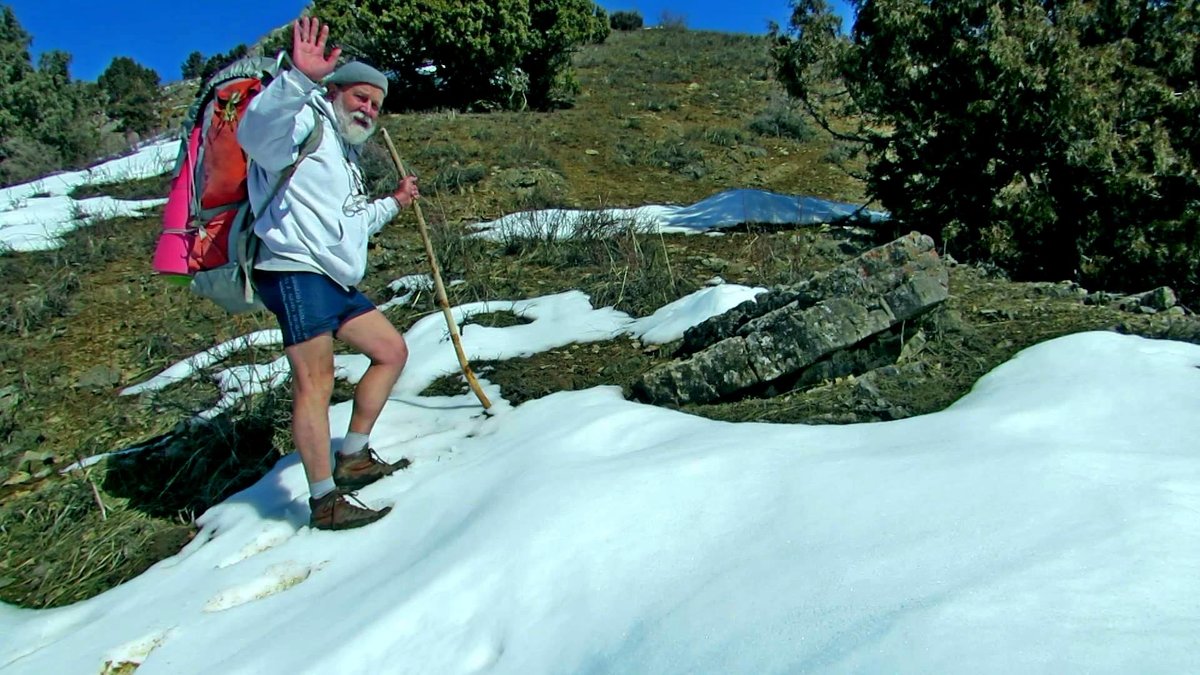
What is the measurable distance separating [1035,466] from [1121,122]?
501 cm

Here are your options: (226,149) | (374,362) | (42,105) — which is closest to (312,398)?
(374,362)

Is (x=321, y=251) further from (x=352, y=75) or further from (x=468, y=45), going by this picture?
(x=468, y=45)

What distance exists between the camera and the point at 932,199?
693 centimetres

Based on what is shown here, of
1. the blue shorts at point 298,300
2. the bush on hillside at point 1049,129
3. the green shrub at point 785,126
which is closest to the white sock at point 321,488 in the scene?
the blue shorts at point 298,300

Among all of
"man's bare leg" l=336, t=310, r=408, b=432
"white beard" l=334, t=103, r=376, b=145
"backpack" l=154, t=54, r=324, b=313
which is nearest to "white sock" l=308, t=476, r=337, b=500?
"man's bare leg" l=336, t=310, r=408, b=432

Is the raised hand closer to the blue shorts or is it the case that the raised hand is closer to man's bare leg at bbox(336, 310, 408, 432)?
the blue shorts

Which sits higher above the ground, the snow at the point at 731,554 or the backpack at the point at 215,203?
the backpack at the point at 215,203

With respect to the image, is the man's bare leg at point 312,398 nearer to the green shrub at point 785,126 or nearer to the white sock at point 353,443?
the white sock at point 353,443

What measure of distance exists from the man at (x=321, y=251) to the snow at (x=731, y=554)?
1.21 ft

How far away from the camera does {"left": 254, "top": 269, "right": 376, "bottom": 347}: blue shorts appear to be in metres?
2.85

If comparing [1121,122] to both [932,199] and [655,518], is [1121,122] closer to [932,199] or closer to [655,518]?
[932,199]

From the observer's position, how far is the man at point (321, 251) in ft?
9.01

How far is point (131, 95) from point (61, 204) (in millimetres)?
22173

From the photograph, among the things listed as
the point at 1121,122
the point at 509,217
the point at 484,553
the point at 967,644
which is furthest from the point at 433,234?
the point at 967,644
